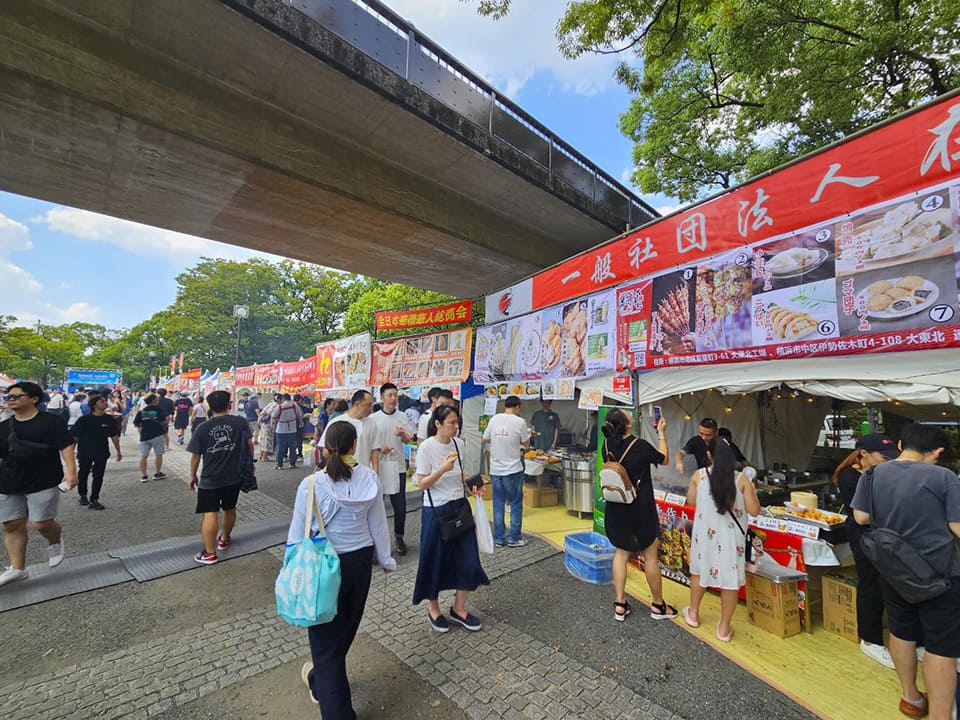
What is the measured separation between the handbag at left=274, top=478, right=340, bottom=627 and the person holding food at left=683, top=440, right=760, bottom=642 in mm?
3116

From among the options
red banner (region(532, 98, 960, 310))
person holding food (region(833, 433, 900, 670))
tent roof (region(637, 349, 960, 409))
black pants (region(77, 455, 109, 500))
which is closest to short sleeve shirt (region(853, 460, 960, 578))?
person holding food (region(833, 433, 900, 670))

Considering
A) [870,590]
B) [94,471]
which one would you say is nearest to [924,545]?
[870,590]

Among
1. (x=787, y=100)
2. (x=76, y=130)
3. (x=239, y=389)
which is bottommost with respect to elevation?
(x=239, y=389)

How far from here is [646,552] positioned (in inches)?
154

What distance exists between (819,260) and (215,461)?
22.5 ft

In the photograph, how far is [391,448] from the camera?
5.45 m

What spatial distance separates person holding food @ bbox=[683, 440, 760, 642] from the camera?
3584mm

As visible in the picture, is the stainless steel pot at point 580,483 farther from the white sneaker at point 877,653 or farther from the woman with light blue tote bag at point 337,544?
the woman with light blue tote bag at point 337,544

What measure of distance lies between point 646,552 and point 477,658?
69.7 inches

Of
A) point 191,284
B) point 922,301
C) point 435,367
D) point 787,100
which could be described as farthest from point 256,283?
point 922,301

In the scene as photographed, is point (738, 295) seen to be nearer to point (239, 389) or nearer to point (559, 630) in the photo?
point (559, 630)

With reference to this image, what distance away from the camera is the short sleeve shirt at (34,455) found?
4.36 m

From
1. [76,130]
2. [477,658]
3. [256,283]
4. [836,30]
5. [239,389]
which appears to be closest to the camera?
[477,658]

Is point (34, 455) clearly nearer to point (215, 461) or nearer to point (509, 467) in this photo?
point (215, 461)
